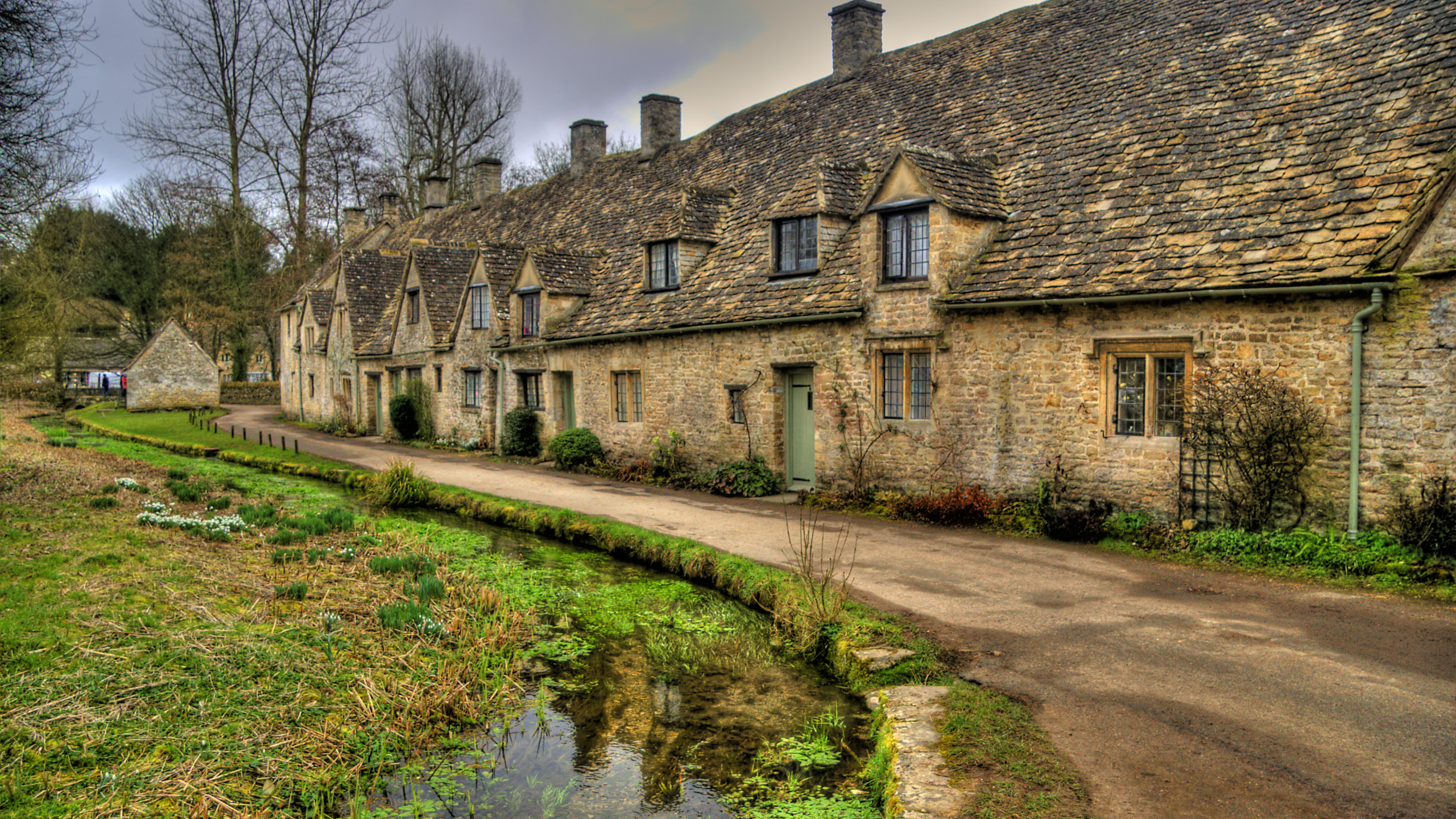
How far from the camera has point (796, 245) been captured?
1714 centimetres

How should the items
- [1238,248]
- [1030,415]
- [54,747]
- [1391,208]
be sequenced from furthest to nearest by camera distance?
[1030,415] < [1238,248] < [1391,208] < [54,747]

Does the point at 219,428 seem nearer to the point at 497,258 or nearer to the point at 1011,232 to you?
the point at 497,258

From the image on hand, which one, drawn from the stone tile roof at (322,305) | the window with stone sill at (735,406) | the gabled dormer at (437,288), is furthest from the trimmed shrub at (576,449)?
the stone tile roof at (322,305)

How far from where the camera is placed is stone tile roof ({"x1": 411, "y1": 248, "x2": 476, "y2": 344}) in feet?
91.8

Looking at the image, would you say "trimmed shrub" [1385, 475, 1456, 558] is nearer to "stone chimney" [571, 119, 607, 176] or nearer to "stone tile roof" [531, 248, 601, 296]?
"stone tile roof" [531, 248, 601, 296]

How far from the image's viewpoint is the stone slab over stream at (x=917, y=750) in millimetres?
5055

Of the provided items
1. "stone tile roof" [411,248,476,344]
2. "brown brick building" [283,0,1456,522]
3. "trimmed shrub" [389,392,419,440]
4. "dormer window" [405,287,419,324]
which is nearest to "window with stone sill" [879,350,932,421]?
"brown brick building" [283,0,1456,522]

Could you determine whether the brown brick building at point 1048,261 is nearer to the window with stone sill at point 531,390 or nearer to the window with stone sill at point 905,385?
the window with stone sill at point 905,385

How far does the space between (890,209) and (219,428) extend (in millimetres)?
27967

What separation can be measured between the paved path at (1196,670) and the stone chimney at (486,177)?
28.7 m

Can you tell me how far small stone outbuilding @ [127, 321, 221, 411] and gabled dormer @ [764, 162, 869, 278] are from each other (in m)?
38.6

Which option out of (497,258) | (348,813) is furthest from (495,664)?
(497,258)

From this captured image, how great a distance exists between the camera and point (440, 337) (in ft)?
90.9

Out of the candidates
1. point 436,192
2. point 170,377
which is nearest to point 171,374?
point 170,377
